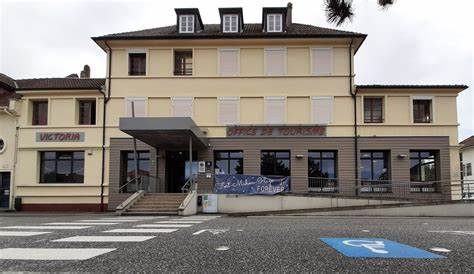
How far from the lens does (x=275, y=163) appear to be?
27359mm

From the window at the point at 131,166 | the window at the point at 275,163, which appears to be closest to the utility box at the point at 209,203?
the window at the point at 275,163

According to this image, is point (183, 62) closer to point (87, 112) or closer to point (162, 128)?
point (87, 112)

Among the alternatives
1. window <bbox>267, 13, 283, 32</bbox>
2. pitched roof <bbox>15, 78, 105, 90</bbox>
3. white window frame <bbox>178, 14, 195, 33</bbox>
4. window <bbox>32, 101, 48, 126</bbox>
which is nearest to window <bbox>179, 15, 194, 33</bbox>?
white window frame <bbox>178, 14, 195, 33</bbox>

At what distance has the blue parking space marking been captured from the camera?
257 inches

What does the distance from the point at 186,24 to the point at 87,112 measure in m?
8.30

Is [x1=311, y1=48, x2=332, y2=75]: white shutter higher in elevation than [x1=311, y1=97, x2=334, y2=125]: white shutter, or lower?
higher

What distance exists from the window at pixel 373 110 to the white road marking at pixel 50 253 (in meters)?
23.1

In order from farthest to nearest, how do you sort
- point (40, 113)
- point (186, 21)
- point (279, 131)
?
point (186, 21)
point (40, 113)
point (279, 131)

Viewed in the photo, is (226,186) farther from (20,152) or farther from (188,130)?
(20,152)

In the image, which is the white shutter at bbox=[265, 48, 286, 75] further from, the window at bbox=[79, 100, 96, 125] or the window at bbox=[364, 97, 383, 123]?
the window at bbox=[79, 100, 96, 125]

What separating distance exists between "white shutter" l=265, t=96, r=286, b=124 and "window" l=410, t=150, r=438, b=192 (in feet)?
26.0

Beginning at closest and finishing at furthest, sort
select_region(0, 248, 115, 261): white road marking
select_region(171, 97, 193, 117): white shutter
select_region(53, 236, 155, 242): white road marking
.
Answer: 1. select_region(0, 248, 115, 261): white road marking
2. select_region(53, 236, 155, 242): white road marking
3. select_region(171, 97, 193, 117): white shutter

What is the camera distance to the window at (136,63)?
92.7ft

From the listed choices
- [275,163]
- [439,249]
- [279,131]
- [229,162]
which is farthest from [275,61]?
[439,249]
